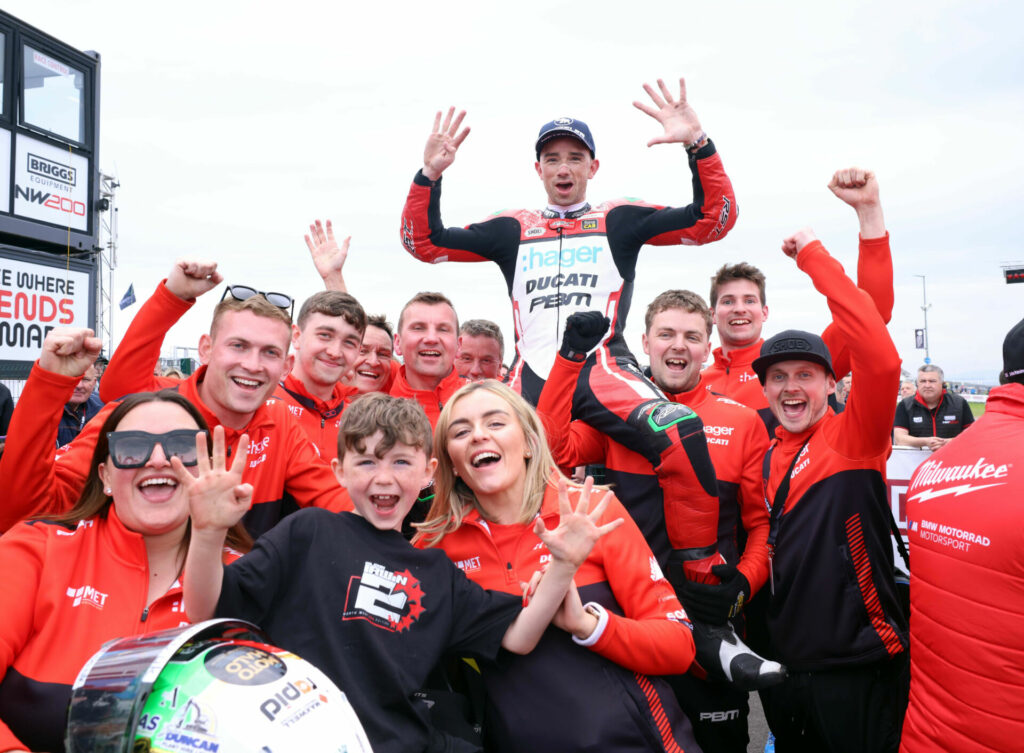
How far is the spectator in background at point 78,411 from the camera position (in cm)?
668

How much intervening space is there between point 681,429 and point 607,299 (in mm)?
1069

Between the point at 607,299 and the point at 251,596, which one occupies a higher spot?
the point at 607,299

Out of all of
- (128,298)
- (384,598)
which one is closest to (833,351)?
(384,598)

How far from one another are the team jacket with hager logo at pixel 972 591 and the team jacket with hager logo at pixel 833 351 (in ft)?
3.36

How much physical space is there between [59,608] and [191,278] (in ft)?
5.11

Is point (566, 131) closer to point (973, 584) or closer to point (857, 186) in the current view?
point (857, 186)

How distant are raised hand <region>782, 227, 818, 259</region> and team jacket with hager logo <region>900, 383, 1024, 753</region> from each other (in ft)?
3.42

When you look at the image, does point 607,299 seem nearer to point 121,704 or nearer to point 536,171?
point 536,171

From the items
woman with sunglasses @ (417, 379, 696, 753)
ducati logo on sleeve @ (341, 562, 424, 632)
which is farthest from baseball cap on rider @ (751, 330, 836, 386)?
ducati logo on sleeve @ (341, 562, 424, 632)

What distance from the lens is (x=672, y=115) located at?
3.88 metres

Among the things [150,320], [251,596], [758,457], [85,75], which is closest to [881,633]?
[758,457]

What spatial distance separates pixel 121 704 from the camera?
1490mm

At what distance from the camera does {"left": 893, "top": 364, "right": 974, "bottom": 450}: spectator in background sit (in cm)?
1020

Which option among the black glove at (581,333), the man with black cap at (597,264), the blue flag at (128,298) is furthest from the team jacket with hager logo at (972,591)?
the blue flag at (128,298)
